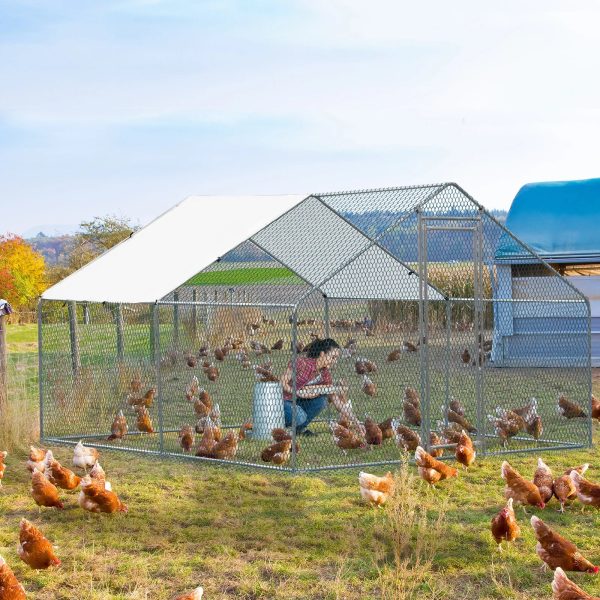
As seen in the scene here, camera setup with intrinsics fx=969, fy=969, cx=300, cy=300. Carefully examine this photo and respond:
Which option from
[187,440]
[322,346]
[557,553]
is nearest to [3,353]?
[187,440]

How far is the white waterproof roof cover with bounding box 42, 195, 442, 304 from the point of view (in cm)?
980

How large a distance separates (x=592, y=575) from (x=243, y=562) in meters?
2.16

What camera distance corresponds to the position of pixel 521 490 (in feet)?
23.9

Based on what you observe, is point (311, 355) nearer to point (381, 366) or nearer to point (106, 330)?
point (106, 330)

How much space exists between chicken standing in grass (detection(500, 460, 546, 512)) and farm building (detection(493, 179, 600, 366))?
28.5ft

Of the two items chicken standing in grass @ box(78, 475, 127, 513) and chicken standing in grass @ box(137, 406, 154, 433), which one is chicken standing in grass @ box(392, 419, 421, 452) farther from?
chicken standing in grass @ box(137, 406, 154, 433)

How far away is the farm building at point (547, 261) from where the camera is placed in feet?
55.5

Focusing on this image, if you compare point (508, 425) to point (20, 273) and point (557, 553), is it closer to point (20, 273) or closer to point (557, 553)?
point (557, 553)

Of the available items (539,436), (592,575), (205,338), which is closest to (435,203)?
(539,436)

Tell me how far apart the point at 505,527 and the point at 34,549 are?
9.88 ft

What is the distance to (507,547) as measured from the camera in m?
6.41

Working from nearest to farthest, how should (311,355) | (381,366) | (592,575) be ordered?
1. (592,575)
2. (311,355)
3. (381,366)

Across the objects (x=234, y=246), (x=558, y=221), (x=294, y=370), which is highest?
(x=558, y=221)

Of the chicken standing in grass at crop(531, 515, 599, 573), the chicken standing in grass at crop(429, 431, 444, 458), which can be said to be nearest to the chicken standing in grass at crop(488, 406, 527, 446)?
the chicken standing in grass at crop(429, 431, 444, 458)
